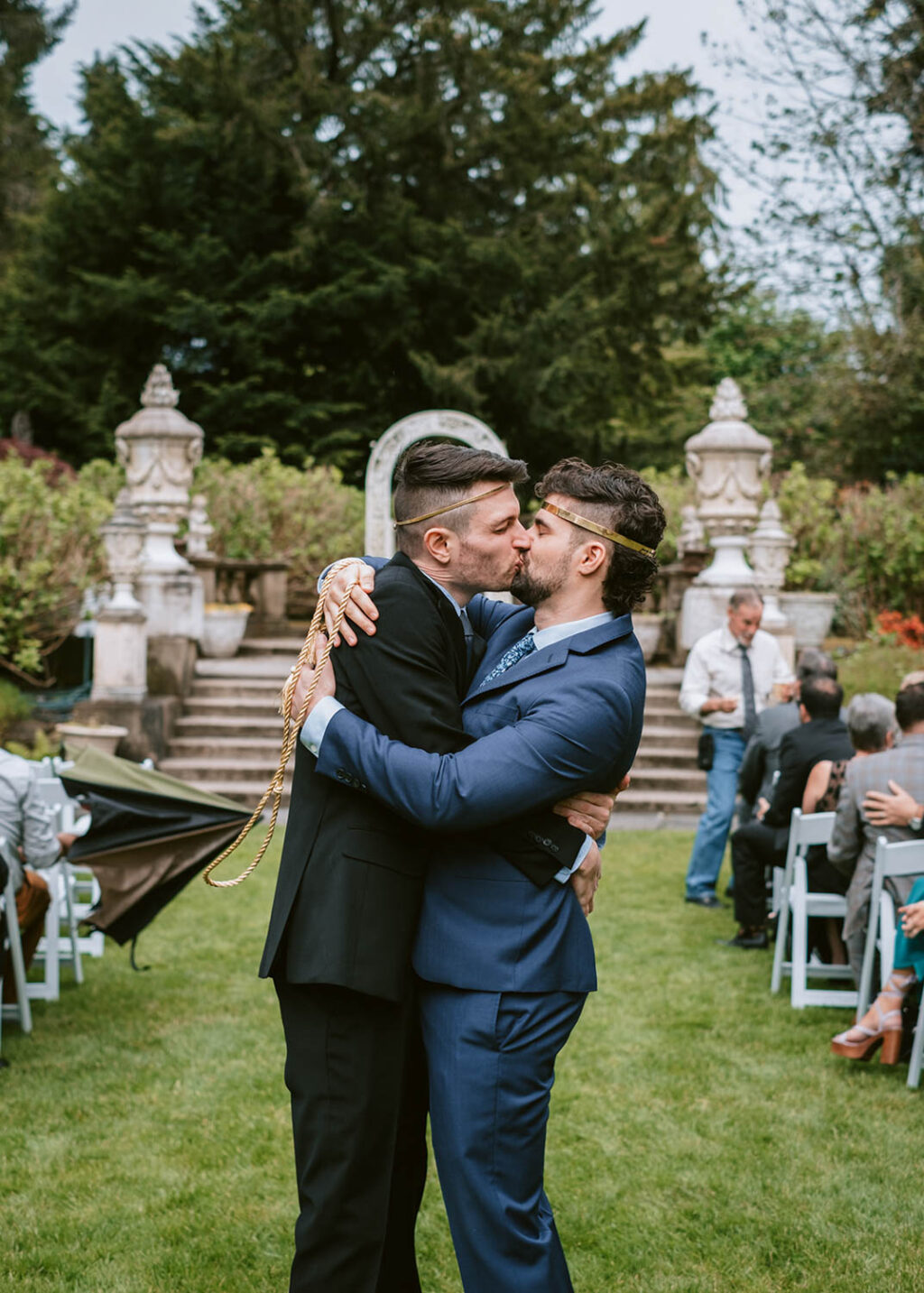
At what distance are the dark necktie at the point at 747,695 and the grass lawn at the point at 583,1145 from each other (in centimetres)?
189

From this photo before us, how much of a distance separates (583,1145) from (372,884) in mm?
2411

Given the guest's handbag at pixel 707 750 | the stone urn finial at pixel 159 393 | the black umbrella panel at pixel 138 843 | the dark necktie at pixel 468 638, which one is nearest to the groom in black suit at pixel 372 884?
the dark necktie at pixel 468 638

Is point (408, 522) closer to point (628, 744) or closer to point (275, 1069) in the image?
point (628, 744)

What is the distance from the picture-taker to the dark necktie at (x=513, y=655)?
2606 millimetres

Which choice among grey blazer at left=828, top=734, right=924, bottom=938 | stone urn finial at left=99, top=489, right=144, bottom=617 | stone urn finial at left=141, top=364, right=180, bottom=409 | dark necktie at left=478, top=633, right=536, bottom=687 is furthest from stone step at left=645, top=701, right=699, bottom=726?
dark necktie at left=478, top=633, right=536, bottom=687

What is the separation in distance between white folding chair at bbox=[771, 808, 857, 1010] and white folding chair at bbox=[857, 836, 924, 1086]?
433mm

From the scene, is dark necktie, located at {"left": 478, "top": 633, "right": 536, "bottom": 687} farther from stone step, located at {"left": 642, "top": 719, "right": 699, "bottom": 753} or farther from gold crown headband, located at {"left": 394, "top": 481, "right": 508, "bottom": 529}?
stone step, located at {"left": 642, "top": 719, "right": 699, "bottom": 753}

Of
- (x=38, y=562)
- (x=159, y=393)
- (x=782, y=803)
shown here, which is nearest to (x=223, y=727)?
(x=38, y=562)

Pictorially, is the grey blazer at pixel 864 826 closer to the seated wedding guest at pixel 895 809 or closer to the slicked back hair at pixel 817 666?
the seated wedding guest at pixel 895 809

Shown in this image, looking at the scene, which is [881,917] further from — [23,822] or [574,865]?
[23,822]

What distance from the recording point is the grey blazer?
5.33 metres

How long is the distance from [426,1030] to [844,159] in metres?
24.2

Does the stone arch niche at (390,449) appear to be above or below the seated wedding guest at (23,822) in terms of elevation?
above

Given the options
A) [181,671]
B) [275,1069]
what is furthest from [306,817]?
[181,671]
